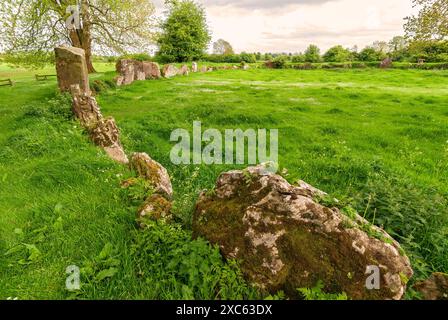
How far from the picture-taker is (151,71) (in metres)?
28.6

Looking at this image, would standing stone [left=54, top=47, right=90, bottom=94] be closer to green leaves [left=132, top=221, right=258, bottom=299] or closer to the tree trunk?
green leaves [left=132, top=221, right=258, bottom=299]

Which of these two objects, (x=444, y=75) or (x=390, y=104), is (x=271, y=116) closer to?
(x=390, y=104)

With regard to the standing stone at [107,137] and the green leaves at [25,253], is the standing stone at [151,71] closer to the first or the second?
the standing stone at [107,137]

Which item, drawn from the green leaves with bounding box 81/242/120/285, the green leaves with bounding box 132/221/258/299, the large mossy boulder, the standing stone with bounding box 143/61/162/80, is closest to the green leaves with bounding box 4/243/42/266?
the green leaves with bounding box 81/242/120/285

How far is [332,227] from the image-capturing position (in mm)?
3746

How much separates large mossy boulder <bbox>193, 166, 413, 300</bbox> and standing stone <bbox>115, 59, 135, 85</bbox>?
73.7 feet

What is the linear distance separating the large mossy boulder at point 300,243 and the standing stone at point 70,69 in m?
12.7

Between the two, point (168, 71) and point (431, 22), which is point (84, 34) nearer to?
point (168, 71)

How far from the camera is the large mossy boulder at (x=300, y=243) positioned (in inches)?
139

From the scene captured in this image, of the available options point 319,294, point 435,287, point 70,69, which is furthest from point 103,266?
point 70,69
